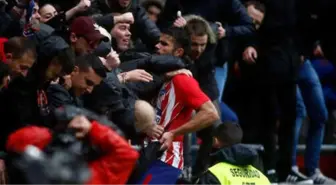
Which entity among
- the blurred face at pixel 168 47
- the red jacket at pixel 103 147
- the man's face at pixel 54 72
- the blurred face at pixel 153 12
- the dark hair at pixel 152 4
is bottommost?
the blurred face at pixel 153 12

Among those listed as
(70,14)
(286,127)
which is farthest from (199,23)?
(286,127)

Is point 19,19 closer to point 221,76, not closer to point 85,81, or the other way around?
point 85,81

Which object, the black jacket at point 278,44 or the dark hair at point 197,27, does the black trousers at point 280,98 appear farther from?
the dark hair at point 197,27

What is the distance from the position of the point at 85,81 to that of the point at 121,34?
169 cm

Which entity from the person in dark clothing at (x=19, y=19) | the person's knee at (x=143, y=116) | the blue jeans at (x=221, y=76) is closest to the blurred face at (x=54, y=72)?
the person's knee at (x=143, y=116)

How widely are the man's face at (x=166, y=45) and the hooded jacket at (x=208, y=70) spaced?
936 mm

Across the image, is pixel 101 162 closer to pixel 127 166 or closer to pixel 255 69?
pixel 127 166

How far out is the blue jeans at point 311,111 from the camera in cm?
1325

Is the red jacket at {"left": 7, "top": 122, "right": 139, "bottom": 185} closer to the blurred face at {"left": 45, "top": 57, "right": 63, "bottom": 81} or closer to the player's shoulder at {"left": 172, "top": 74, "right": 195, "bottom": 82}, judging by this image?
the blurred face at {"left": 45, "top": 57, "right": 63, "bottom": 81}

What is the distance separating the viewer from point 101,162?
7887 millimetres

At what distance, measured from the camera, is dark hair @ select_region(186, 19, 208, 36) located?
11.4m

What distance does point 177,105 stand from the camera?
10281 millimetres

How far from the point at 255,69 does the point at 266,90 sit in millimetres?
246

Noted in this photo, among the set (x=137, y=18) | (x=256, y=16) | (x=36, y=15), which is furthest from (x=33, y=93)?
(x=256, y=16)
